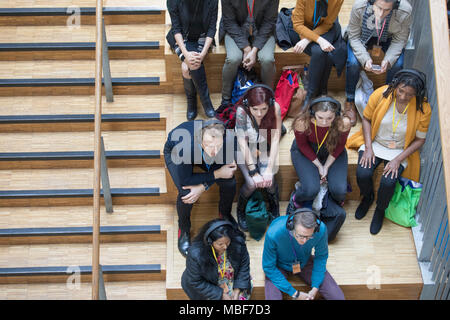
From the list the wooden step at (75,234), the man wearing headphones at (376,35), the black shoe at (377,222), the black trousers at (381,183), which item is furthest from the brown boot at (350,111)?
the wooden step at (75,234)

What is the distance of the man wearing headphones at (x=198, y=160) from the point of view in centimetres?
426

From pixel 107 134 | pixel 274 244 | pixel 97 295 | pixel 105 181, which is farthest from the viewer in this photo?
pixel 107 134

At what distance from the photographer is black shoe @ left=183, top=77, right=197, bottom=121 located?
16.1 ft

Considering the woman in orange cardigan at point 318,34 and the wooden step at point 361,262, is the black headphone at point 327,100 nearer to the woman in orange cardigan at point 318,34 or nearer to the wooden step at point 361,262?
the woman in orange cardigan at point 318,34

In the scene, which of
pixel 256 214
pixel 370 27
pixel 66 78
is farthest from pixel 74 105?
pixel 370 27

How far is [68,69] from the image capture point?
5.15m

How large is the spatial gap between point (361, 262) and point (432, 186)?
0.66 m

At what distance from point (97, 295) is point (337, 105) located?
1820mm

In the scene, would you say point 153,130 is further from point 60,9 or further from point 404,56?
point 404,56

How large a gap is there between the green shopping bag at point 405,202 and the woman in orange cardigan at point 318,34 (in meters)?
0.60

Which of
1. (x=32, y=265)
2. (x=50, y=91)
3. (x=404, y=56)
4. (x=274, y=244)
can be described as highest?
(x=404, y=56)

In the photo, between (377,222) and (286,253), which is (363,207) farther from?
(286,253)

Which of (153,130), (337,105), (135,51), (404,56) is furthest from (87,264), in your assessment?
(404,56)

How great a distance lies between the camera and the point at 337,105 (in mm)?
4410
